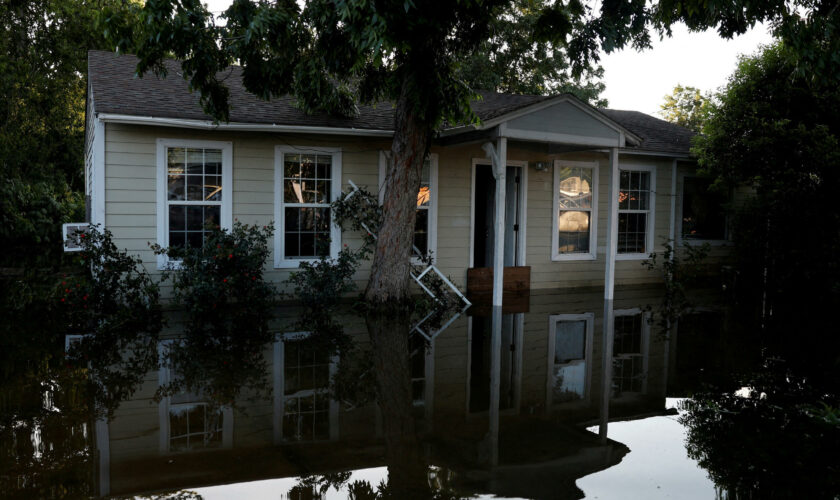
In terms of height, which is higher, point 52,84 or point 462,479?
point 52,84

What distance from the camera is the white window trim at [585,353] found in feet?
19.1

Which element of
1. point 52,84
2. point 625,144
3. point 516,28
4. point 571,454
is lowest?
point 571,454

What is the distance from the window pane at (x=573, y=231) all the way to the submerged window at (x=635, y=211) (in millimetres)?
886

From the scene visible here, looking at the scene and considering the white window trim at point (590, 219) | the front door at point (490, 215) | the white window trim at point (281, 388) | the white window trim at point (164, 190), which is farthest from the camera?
the white window trim at point (590, 219)

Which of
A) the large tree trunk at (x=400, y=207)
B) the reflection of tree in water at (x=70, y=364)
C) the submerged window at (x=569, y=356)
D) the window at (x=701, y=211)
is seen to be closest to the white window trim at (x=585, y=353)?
the submerged window at (x=569, y=356)

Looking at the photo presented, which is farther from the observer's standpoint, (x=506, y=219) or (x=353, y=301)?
(x=506, y=219)

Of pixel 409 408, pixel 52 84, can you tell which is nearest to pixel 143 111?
pixel 409 408

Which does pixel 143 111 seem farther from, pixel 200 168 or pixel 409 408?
pixel 409 408

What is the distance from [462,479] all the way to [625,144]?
8.39 meters

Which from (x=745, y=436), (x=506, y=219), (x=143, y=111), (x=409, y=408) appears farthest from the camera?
(x=506, y=219)

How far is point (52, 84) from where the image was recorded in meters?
22.3

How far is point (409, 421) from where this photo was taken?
493 centimetres

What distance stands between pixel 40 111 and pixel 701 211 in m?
22.3

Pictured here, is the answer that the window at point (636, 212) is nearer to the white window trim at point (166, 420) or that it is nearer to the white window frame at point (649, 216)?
the white window frame at point (649, 216)
